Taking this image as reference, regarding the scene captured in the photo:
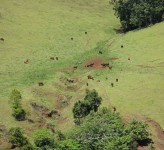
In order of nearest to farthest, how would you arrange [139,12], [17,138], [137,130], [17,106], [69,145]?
1. [69,145]
2. [137,130]
3. [17,138]
4. [17,106]
5. [139,12]

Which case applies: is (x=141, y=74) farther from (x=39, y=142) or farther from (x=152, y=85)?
(x=39, y=142)

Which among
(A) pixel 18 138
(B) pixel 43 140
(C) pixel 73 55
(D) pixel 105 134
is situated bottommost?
Result: (B) pixel 43 140

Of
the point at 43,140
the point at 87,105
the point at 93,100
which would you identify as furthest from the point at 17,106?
the point at 93,100

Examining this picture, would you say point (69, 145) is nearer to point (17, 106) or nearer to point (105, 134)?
point (105, 134)

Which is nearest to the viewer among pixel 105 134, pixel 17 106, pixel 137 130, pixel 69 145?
pixel 69 145

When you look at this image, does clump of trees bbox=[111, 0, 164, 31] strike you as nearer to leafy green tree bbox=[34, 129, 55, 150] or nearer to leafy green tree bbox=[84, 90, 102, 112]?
leafy green tree bbox=[84, 90, 102, 112]

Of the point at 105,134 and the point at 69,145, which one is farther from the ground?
the point at 105,134

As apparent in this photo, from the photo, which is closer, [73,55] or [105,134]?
[105,134]

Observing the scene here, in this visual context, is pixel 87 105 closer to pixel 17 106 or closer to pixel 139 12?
pixel 17 106

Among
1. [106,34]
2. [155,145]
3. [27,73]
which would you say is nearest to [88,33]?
[106,34]
